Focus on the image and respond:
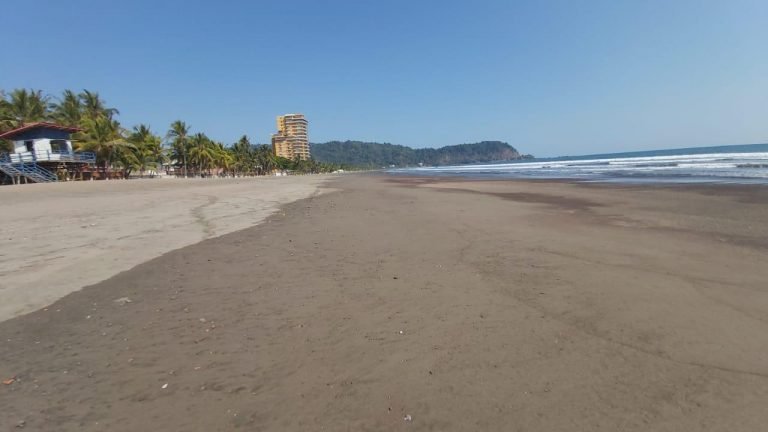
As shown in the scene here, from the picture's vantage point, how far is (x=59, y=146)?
4141 cm

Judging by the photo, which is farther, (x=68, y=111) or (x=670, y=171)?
(x=68, y=111)

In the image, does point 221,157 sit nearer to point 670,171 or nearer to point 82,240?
point 670,171

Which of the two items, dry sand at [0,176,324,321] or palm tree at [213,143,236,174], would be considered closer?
dry sand at [0,176,324,321]

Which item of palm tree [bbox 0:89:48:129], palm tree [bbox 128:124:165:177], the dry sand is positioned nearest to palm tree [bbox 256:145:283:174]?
palm tree [bbox 128:124:165:177]

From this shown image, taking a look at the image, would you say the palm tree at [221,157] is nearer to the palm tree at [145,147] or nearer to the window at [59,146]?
the palm tree at [145,147]

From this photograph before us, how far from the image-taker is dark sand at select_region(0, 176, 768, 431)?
3.11 meters

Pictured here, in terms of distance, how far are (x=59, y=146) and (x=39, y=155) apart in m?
2.68

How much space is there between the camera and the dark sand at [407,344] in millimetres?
3109

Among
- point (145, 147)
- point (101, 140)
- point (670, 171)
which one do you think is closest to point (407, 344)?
point (670, 171)

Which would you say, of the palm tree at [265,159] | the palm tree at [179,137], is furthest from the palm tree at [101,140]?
the palm tree at [265,159]

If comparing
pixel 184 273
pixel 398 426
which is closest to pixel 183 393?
pixel 398 426

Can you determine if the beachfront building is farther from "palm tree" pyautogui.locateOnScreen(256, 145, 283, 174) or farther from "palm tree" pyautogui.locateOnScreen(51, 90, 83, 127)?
"palm tree" pyautogui.locateOnScreen(256, 145, 283, 174)

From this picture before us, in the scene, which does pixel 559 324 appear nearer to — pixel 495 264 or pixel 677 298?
pixel 677 298

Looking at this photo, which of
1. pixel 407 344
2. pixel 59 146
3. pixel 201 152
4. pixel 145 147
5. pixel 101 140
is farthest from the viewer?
pixel 201 152
